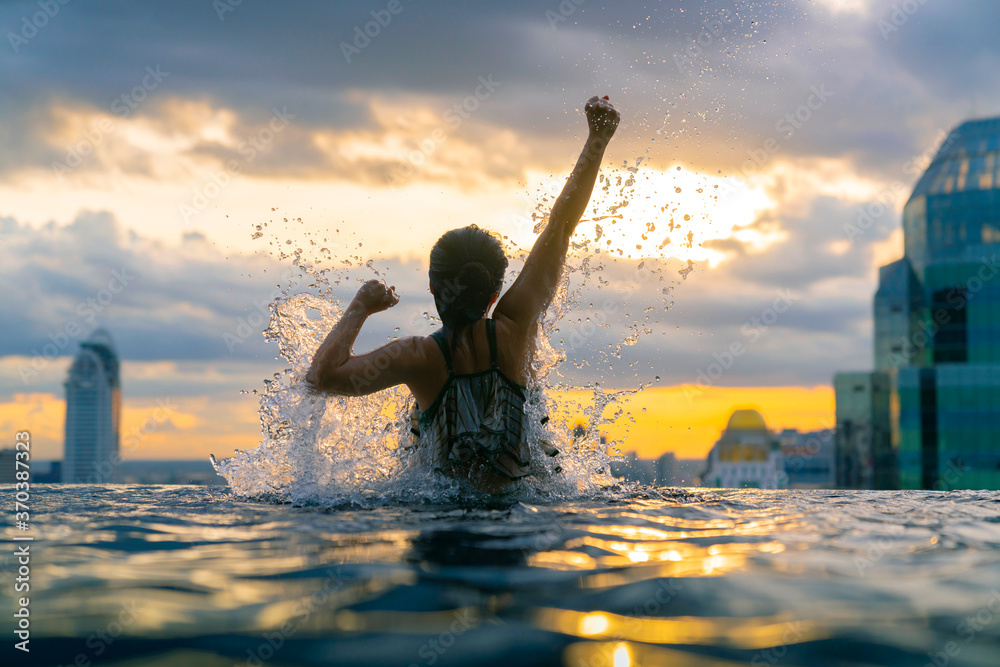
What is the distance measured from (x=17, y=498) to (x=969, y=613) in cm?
544

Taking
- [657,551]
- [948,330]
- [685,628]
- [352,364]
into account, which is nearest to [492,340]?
[352,364]

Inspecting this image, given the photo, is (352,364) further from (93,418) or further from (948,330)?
(93,418)

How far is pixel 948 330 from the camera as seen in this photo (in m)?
58.2

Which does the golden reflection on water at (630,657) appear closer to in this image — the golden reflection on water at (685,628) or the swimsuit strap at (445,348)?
the golden reflection on water at (685,628)

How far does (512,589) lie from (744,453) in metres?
149

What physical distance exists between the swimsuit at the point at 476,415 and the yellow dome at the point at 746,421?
149257 millimetres

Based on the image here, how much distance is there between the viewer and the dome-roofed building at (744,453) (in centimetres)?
14000

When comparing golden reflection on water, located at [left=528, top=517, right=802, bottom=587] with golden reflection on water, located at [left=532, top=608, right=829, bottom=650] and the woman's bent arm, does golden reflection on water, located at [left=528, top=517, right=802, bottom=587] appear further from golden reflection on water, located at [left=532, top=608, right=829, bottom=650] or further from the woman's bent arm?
the woman's bent arm

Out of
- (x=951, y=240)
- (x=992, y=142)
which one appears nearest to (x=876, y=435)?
(x=951, y=240)

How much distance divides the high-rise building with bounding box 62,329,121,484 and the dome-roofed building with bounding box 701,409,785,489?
129m

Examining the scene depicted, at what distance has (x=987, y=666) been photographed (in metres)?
1.83

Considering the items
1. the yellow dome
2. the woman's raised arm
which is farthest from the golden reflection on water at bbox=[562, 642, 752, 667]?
the yellow dome

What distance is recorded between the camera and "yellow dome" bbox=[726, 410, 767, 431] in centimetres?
14612

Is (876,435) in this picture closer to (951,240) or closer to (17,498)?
(951,240)
